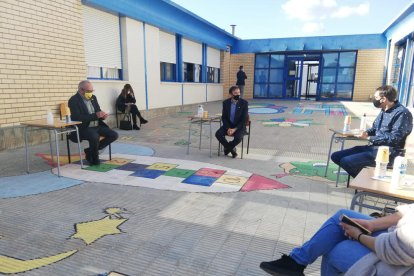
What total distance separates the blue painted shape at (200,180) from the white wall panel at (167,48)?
7812 millimetres

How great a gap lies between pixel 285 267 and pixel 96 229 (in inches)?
72.1

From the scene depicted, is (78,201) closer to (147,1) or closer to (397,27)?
(147,1)

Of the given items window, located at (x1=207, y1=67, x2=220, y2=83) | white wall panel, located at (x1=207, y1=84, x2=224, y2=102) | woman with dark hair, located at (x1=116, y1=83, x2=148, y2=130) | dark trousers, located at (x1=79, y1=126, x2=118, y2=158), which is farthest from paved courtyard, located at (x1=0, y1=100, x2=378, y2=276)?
window, located at (x1=207, y1=67, x2=220, y2=83)

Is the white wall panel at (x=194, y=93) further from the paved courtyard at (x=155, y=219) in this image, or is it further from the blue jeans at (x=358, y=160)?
the blue jeans at (x=358, y=160)

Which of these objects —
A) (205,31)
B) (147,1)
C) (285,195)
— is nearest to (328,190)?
(285,195)


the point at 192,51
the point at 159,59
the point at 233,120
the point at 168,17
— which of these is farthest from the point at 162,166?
the point at 192,51

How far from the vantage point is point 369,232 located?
5.76 feet

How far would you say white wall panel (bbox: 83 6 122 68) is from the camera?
7.66m

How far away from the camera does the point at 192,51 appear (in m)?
13.7

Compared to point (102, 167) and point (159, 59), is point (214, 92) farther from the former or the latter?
point (102, 167)

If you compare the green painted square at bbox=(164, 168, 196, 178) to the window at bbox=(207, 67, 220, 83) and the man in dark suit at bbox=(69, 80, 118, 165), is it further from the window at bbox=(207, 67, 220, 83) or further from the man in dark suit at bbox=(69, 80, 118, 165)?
the window at bbox=(207, 67, 220, 83)

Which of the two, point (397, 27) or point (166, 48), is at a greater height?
point (397, 27)

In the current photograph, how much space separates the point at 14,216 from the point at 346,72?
59.6 ft

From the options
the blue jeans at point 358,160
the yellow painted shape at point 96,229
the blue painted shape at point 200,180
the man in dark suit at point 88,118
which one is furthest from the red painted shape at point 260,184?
the man in dark suit at point 88,118
